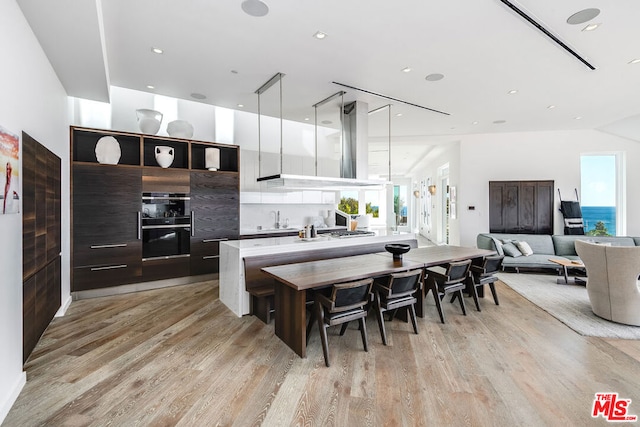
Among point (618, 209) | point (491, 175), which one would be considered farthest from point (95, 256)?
point (618, 209)

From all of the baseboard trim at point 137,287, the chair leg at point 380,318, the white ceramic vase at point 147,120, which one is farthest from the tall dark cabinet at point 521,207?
the white ceramic vase at point 147,120

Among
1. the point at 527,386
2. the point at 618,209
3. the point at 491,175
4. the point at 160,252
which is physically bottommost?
the point at 527,386

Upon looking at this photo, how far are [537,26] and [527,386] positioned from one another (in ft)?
9.80

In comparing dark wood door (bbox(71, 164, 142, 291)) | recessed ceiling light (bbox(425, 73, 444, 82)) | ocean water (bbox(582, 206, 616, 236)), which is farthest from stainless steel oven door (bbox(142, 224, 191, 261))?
ocean water (bbox(582, 206, 616, 236))

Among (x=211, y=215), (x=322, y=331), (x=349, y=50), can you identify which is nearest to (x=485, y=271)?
(x=322, y=331)

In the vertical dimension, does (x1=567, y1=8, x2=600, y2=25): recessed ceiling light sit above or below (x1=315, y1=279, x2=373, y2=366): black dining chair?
above

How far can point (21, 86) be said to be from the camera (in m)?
2.25

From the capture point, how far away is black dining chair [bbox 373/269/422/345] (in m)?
2.83

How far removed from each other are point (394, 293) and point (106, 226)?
12.9 feet

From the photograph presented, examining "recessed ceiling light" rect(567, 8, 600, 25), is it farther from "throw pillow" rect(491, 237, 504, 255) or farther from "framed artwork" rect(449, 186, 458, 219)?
"framed artwork" rect(449, 186, 458, 219)

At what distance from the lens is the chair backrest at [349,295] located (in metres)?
2.46

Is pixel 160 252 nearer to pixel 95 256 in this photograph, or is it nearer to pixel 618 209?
pixel 95 256

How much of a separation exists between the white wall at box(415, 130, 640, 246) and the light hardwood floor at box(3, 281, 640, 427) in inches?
160

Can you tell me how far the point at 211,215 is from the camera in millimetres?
4996
